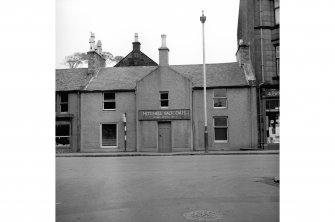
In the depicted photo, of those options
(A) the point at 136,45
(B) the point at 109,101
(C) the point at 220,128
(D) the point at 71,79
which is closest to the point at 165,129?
(C) the point at 220,128

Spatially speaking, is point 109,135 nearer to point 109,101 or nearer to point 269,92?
point 109,101

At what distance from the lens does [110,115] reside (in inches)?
891

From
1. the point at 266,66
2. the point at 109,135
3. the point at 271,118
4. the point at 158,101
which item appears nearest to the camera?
the point at 271,118

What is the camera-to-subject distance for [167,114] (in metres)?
21.8

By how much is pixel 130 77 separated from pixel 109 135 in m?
4.78

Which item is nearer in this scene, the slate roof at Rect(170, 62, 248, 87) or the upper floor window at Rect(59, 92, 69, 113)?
the slate roof at Rect(170, 62, 248, 87)

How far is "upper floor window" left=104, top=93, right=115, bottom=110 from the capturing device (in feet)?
74.9

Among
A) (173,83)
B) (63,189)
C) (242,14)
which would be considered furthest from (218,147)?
(63,189)

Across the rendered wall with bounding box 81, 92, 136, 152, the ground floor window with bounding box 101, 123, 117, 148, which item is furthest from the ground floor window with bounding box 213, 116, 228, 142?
the ground floor window with bounding box 101, 123, 117, 148

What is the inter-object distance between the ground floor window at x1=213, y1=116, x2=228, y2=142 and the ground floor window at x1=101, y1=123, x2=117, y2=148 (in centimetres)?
718

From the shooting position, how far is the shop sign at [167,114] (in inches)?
854

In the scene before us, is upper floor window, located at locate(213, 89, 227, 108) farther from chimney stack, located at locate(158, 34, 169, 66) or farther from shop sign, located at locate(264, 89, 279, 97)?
chimney stack, located at locate(158, 34, 169, 66)

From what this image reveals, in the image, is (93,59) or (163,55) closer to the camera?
(163,55)
